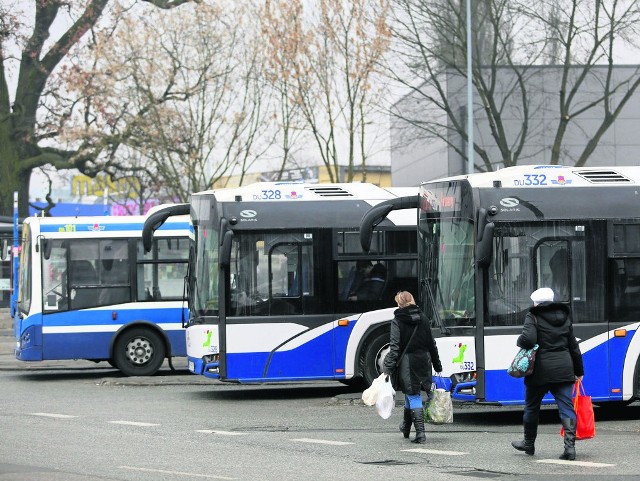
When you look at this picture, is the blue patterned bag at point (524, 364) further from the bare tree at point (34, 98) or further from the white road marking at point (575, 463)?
the bare tree at point (34, 98)

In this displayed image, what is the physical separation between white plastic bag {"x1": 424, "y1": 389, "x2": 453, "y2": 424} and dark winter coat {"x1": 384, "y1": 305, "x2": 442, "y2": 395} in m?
0.42

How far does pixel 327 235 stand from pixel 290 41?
15009mm

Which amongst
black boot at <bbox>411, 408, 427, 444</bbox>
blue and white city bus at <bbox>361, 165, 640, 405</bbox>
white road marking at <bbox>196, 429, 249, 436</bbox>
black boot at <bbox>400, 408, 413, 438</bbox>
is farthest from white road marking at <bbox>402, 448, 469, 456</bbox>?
white road marking at <bbox>196, 429, 249, 436</bbox>

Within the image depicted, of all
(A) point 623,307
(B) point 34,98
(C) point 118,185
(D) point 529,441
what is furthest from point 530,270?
(C) point 118,185

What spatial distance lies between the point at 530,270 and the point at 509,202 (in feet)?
2.57

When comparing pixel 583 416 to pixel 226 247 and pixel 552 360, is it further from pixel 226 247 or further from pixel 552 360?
pixel 226 247

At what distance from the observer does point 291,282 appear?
17.9 metres

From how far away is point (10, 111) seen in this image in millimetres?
38500

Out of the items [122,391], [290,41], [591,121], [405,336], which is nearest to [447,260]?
[405,336]

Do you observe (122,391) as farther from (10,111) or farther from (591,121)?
(591,121)

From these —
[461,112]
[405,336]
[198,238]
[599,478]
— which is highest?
[461,112]

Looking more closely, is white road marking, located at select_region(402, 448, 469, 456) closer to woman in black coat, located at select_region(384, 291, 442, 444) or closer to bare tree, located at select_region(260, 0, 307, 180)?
woman in black coat, located at select_region(384, 291, 442, 444)

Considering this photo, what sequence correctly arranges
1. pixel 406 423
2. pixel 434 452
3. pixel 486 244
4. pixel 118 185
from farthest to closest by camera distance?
pixel 118 185 → pixel 486 244 → pixel 406 423 → pixel 434 452

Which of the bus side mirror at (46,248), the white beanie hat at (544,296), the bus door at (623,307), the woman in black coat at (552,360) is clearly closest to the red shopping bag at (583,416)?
the woman in black coat at (552,360)
